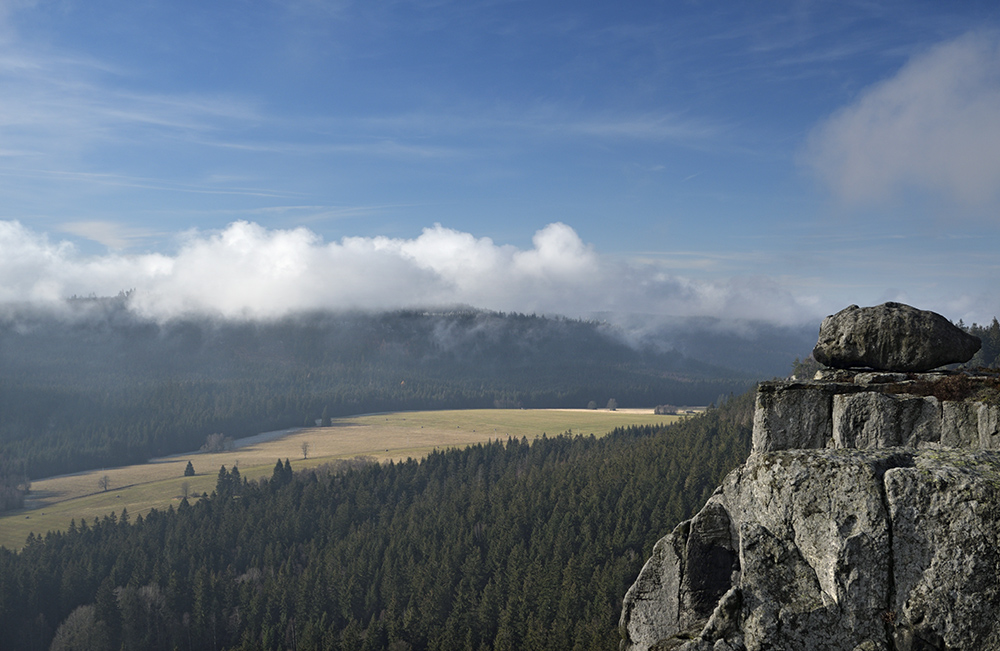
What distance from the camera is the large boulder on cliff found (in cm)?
4144

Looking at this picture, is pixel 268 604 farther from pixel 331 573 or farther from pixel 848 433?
pixel 848 433

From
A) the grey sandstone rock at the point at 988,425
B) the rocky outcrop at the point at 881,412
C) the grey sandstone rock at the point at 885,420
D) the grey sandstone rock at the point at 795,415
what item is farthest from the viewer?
the grey sandstone rock at the point at 795,415

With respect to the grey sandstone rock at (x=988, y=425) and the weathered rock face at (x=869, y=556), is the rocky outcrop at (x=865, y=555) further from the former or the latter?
the grey sandstone rock at (x=988, y=425)

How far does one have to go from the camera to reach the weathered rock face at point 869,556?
24109mm

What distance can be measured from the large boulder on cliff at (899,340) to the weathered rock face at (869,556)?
15.6 m

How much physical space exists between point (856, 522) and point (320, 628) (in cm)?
15699

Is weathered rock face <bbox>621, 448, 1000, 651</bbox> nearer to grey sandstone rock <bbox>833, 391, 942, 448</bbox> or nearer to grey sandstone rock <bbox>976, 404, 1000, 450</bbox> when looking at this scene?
grey sandstone rock <bbox>976, 404, 1000, 450</bbox>

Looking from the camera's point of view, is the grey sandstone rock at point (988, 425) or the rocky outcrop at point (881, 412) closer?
the grey sandstone rock at point (988, 425)

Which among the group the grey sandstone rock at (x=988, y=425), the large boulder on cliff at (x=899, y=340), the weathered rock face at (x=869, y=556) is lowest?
the weathered rock face at (x=869, y=556)

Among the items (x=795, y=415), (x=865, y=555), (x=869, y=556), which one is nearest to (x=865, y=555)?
(x=865, y=555)

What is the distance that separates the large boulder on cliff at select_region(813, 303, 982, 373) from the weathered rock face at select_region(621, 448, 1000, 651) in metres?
15.6

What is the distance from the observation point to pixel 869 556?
81.5ft

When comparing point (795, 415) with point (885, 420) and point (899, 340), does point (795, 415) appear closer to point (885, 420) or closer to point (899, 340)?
point (885, 420)

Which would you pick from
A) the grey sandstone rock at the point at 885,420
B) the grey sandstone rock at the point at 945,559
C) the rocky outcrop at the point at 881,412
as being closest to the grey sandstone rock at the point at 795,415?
the rocky outcrop at the point at 881,412
